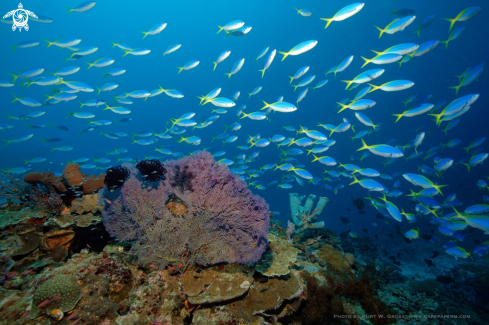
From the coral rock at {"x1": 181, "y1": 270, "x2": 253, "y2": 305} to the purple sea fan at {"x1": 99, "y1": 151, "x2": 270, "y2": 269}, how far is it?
24 centimetres

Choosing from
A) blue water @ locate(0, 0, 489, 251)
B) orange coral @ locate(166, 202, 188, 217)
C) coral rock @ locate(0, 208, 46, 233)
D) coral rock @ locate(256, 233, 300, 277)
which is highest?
blue water @ locate(0, 0, 489, 251)

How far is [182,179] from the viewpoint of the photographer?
3361 millimetres

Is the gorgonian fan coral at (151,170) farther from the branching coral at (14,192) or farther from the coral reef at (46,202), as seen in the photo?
the branching coral at (14,192)

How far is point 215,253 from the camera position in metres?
2.96

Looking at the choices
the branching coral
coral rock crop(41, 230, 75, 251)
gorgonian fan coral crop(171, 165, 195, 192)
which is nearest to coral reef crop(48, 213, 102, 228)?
coral rock crop(41, 230, 75, 251)

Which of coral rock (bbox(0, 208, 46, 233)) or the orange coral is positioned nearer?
the orange coral

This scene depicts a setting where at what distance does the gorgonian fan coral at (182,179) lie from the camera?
3.28m

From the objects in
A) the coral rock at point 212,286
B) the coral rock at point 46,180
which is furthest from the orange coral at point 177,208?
the coral rock at point 46,180

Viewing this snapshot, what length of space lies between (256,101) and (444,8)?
60750 mm

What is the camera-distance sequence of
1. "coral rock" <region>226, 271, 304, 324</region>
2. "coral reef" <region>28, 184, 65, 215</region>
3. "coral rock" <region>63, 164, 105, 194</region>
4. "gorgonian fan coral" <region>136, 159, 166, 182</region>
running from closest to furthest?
"coral rock" <region>226, 271, 304, 324</region> → "gorgonian fan coral" <region>136, 159, 166, 182</region> → "coral reef" <region>28, 184, 65, 215</region> → "coral rock" <region>63, 164, 105, 194</region>

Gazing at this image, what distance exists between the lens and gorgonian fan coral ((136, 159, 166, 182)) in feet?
10.7

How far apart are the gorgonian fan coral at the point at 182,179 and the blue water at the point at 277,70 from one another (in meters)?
26.4

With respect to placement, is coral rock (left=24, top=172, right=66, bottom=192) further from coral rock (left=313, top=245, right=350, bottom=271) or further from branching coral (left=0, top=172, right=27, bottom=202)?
coral rock (left=313, top=245, right=350, bottom=271)

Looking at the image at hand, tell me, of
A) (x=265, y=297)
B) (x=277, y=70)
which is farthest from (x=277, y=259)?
(x=277, y=70)
